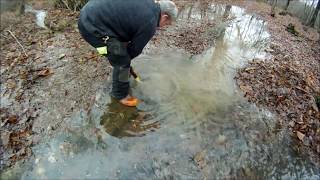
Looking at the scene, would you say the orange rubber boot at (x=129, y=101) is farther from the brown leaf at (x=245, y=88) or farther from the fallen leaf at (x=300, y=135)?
the fallen leaf at (x=300, y=135)

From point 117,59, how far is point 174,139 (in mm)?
1254

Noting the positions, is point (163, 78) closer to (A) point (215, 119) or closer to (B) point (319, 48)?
(A) point (215, 119)

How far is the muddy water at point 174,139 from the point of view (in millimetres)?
3586

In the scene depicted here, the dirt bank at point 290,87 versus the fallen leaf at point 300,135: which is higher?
the dirt bank at point 290,87

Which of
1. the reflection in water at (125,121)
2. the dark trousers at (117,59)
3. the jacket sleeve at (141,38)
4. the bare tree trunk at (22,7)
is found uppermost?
the jacket sleeve at (141,38)

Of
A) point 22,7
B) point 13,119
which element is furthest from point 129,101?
point 22,7

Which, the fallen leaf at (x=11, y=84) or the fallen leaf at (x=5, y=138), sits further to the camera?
the fallen leaf at (x=11, y=84)

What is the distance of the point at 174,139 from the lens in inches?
157

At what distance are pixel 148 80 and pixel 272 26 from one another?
16.0 ft

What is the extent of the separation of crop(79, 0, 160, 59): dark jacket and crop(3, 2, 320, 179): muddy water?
1.07 metres

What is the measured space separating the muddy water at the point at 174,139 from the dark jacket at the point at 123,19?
3.50ft

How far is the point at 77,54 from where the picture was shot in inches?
226

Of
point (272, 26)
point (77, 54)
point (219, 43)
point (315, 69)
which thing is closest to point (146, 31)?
point (77, 54)

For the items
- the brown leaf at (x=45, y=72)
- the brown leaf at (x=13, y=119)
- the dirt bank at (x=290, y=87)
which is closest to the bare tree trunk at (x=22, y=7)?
the brown leaf at (x=45, y=72)
